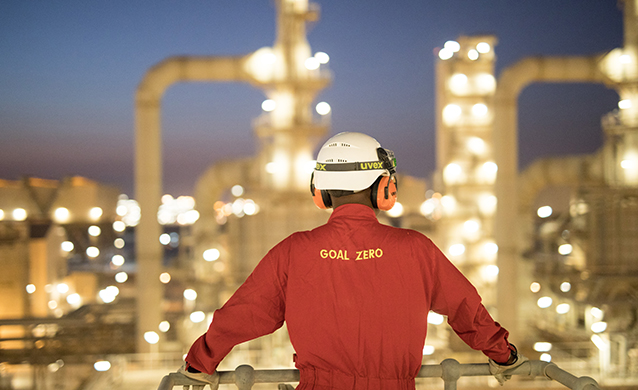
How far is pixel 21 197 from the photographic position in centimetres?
1522

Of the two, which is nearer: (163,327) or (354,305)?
(354,305)

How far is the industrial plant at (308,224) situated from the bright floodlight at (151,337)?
4 cm

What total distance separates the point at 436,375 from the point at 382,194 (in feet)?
2.42

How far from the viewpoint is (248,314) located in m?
1.75

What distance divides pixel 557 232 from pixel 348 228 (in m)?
15.9

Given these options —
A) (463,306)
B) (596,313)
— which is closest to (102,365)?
(463,306)

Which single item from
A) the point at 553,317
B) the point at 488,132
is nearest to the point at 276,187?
the point at 488,132

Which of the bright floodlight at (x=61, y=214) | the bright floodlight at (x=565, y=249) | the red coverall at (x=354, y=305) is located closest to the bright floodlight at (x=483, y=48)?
the bright floodlight at (x=565, y=249)

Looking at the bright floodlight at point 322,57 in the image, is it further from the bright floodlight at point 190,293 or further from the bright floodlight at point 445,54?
the bright floodlight at point 190,293

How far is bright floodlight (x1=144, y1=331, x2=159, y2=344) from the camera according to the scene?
39.6ft

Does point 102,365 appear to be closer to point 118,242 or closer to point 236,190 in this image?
point 236,190

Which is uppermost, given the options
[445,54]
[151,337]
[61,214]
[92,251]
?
[445,54]

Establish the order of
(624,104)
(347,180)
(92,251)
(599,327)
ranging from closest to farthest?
(347,180)
(599,327)
(624,104)
(92,251)

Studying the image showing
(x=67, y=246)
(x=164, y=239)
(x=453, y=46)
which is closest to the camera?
(x=453, y=46)
